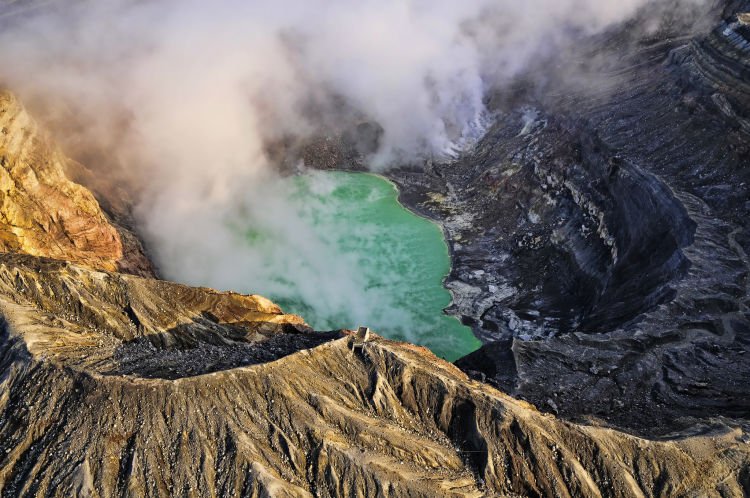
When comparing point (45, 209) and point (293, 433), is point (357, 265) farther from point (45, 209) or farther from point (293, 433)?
point (293, 433)

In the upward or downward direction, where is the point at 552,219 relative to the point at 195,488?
upward

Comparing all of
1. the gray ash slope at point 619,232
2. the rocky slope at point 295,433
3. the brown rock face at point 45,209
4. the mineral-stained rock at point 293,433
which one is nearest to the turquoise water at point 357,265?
the gray ash slope at point 619,232

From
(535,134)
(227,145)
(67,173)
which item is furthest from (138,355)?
(535,134)

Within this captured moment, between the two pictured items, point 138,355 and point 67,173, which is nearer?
point 138,355

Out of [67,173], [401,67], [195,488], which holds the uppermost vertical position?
[401,67]

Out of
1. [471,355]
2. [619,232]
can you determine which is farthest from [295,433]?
[619,232]

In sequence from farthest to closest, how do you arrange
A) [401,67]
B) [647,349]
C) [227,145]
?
1. [401,67]
2. [227,145]
3. [647,349]

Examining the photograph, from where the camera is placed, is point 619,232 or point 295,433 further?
point 619,232

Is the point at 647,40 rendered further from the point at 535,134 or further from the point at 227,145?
the point at 227,145
